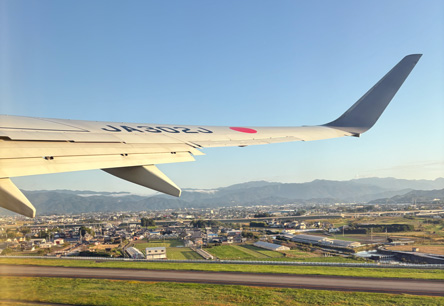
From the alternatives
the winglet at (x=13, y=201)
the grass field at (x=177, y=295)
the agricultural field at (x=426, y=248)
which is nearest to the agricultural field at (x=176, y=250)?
the grass field at (x=177, y=295)

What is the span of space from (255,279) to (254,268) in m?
2.53

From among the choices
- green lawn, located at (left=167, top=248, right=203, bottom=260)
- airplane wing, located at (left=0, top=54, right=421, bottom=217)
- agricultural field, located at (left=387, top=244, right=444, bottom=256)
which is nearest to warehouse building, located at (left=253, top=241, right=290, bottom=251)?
green lawn, located at (left=167, top=248, right=203, bottom=260)

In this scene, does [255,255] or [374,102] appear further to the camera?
[255,255]

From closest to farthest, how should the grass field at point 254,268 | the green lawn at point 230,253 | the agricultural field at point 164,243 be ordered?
the grass field at point 254,268, the green lawn at point 230,253, the agricultural field at point 164,243

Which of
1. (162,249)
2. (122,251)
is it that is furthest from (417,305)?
(122,251)

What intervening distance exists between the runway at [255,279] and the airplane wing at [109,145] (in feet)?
27.1

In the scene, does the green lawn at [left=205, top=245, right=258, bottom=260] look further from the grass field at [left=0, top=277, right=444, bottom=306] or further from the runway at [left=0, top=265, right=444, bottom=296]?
the grass field at [left=0, top=277, right=444, bottom=306]

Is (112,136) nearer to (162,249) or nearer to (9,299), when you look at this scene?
(9,299)

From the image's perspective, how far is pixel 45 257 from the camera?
17.4 m

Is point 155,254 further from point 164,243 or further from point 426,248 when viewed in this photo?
point 426,248

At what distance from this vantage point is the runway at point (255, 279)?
10.8 meters

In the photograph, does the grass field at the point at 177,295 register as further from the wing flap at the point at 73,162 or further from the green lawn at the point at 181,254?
the green lawn at the point at 181,254

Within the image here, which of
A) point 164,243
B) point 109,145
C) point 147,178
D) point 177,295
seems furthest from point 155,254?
point 109,145

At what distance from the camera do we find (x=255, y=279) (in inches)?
477
